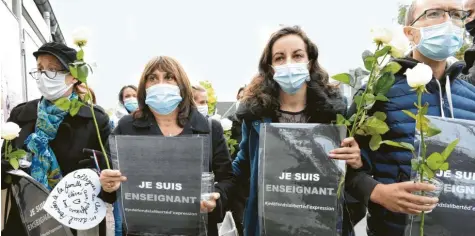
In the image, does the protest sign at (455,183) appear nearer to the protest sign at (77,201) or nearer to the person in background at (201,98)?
the protest sign at (77,201)

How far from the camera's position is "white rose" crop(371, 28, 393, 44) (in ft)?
5.26

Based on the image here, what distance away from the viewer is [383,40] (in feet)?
5.30

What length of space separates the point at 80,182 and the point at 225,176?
67 centimetres

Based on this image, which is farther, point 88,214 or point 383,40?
point 88,214

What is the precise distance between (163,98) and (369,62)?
1.02 m

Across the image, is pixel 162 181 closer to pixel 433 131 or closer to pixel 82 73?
pixel 82 73

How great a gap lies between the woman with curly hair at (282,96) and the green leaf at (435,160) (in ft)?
2.50

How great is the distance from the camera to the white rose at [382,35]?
1602 mm

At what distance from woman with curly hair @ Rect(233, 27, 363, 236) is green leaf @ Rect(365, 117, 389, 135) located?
0.46 metres

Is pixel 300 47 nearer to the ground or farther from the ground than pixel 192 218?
farther from the ground

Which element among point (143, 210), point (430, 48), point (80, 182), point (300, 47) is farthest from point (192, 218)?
point (430, 48)

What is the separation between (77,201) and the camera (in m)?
1.99

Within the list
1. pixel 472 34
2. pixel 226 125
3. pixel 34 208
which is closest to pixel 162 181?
pixel 34 208

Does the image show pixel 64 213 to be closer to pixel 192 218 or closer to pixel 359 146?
pixel 192 218
